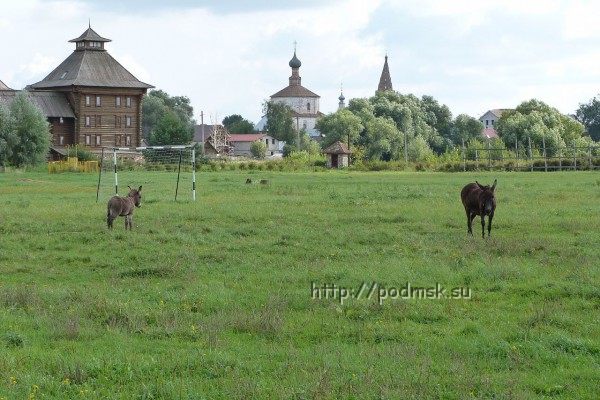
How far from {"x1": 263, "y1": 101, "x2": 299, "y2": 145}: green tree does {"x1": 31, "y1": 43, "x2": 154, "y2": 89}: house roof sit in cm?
6911

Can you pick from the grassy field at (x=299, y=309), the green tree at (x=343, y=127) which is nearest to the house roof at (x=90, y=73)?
the green tree at (x=343, y=127)

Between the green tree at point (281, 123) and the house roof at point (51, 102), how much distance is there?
242 ft

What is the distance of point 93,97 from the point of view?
100m

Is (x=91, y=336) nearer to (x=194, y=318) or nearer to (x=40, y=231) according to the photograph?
(x=194, y=318)

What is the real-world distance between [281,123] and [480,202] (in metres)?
153

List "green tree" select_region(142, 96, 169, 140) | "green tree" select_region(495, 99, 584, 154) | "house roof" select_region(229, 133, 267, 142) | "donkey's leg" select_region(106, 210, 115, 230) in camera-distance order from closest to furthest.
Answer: "donkey's leg" select_region(106, 210, 115, 230), "green tree" select_region(495, 99, 584, 154), "green tree" select_region(142, 96, 169, 140), "house roof" select_region(229, 133, 267, 142)

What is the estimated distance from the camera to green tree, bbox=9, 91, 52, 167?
73.3m

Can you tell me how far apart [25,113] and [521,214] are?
56.2 metres

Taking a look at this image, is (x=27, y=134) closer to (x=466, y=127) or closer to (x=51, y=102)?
(x=51, y=102)

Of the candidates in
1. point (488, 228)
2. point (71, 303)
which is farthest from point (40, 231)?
point (488, 228)

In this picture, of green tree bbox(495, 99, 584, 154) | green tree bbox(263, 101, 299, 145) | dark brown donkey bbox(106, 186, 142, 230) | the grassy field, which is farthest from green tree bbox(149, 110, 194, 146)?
dark brown donkey bbox(106, 186, 142, 230)

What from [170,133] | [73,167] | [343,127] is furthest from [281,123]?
[73,167]

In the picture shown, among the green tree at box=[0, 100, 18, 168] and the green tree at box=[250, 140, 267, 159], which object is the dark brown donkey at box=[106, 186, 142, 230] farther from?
the green tree at box=[250, 140, 267, 159]

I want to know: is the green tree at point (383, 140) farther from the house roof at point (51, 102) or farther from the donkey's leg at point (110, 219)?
the donkey's leg at point (110, 219)
